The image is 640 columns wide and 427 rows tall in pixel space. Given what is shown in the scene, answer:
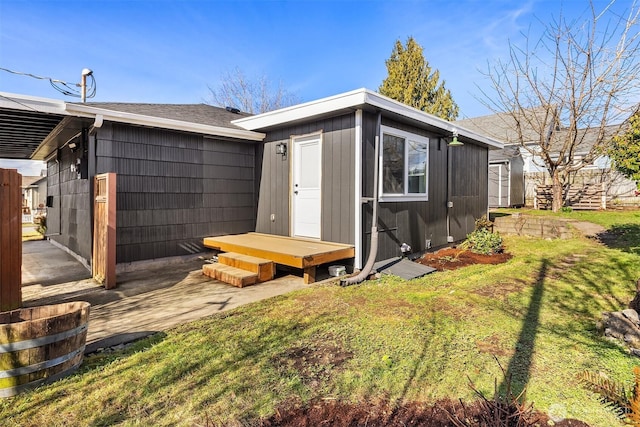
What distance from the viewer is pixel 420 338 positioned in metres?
2.87

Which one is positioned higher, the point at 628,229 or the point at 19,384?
the point at 628,229

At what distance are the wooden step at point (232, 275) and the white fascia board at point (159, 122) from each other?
2.47m

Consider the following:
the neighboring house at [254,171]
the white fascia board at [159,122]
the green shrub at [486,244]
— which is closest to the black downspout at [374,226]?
the neighboring house at [254,171]

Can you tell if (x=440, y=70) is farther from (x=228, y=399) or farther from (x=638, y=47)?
(x=228, y=399)

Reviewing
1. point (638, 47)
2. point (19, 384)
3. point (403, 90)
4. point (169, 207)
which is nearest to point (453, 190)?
point (638, 47)

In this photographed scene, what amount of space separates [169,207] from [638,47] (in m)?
10.5

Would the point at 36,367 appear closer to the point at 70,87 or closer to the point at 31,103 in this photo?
the point at 31,103

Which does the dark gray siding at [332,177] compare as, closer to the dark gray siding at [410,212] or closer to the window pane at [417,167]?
the dark gray siding at [410,212]

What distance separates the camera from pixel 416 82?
19.3 metres

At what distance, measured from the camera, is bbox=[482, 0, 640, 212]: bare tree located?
8.47 meters

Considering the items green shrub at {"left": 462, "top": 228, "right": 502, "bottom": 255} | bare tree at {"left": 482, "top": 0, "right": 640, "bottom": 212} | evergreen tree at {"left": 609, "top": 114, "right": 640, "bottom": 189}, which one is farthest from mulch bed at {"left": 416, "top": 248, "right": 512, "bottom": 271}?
bare tree at {"left": 482, "top": 0, "right": 640, "bottom": 212}

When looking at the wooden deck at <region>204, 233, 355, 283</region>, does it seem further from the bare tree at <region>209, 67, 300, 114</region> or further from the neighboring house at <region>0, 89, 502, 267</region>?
the bare tree at <region>209, 67, 300, 114</region>

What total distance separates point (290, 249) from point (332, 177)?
1.38 metres

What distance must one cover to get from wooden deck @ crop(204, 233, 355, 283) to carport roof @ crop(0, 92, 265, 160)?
2050mm
